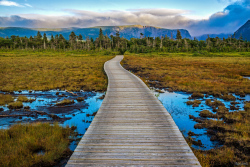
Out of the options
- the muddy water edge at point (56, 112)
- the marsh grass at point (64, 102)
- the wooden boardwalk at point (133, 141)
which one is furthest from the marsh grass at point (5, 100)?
the wooden boardwalk at point (133, 141)

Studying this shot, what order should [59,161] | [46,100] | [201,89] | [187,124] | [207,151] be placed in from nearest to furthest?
[59,161], [207,151], [187,124], [46,100], [201,89]

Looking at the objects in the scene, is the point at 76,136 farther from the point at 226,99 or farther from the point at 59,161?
the point at 226,99

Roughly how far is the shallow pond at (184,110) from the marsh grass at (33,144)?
515 centimetres

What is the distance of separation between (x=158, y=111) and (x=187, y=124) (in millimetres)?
2180

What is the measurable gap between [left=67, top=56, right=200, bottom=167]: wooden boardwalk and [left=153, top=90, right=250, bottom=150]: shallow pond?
5.91 ft

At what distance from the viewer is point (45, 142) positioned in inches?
236

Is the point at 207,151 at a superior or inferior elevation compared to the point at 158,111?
inferior

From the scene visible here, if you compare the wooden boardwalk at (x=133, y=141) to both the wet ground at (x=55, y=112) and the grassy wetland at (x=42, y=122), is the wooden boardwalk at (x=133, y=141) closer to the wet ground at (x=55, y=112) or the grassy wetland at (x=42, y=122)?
the grassy wetland at (x=42, y=122)

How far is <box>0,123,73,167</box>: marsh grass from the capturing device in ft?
16.0

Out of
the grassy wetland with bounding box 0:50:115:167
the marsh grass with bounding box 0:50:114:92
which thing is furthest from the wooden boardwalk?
the marsh grass with bounding box 0:50:114:92

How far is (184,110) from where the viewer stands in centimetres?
1040

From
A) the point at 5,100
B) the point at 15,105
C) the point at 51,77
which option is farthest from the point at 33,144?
the point at 51,77

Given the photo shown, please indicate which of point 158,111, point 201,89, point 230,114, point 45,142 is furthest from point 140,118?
point 201,89

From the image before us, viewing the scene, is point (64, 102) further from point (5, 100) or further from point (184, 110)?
point (184, 110)
